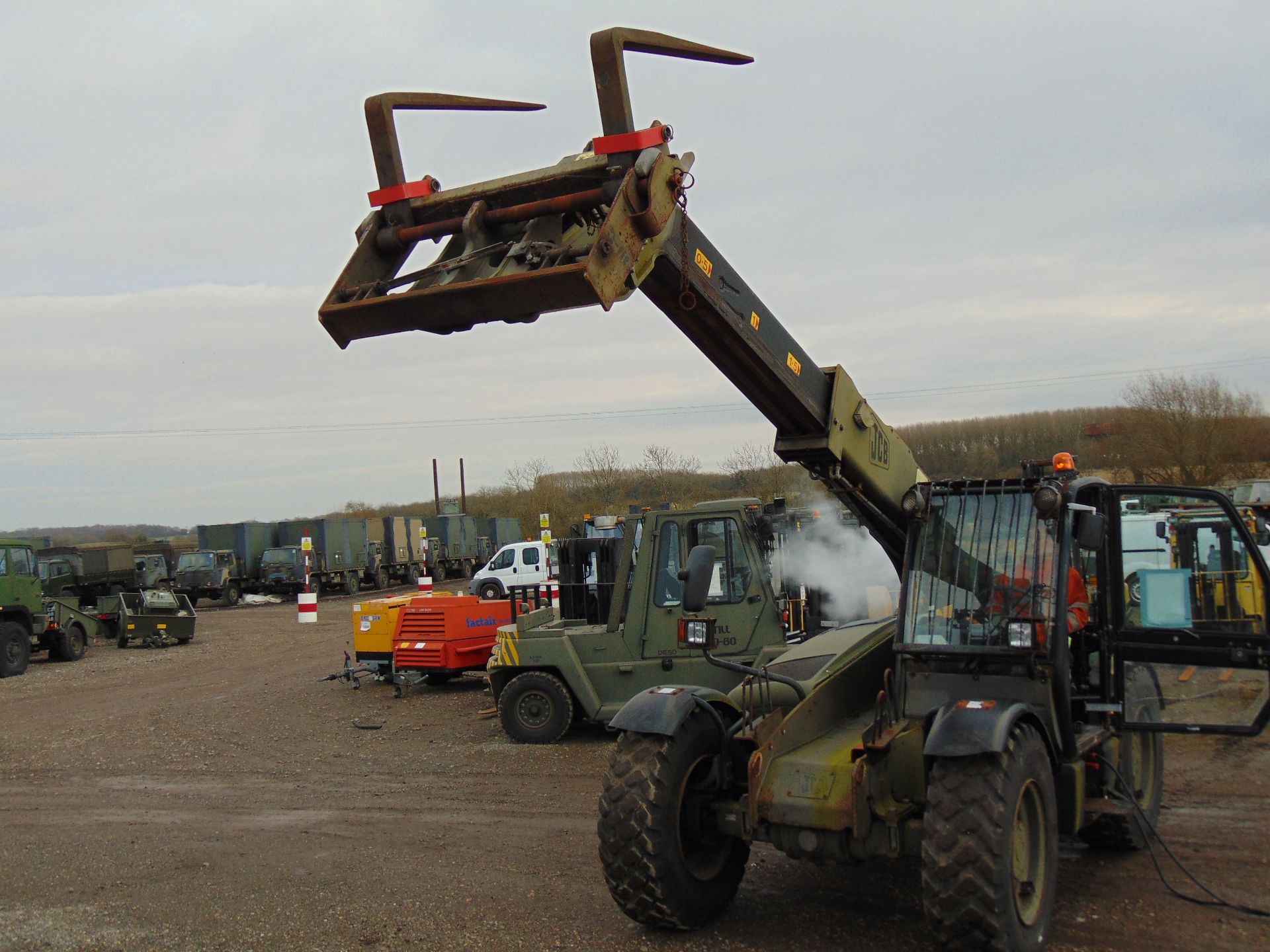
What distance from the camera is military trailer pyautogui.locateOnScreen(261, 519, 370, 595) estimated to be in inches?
1539

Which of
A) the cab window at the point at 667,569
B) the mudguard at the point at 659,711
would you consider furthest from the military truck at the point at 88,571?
the mudguard at the point at 659,711

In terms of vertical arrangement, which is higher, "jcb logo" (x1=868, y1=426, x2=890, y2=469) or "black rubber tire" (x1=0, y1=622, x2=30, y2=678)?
"jcb logo" (x1=868, y1=426, x2=890, y2=469)

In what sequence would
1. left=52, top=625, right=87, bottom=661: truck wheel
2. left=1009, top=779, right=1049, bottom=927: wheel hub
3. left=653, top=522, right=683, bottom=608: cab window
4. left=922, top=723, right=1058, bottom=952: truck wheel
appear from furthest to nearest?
left=52, top=625, right=87, bottom=661: truck wheel < left=653, top=522, right=683, bottom=608: cab window < left=1009, top=779, right=1049, bottom=927: wheel hub < left=922, top=723, right=1058, bottom=952: truck wheel

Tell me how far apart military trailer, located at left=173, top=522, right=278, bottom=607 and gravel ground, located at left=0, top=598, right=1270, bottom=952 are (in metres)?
25.8

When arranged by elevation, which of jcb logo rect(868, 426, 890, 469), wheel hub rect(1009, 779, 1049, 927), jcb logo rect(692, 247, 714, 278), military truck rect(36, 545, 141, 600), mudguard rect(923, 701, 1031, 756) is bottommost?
wheel hub rect(1009, 779, 1049, 927)

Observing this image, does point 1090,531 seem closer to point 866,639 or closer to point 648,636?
point 866,639

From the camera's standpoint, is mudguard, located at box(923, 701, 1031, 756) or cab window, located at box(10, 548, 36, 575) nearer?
mudguard, located at box(923, 701, 1031, 756)

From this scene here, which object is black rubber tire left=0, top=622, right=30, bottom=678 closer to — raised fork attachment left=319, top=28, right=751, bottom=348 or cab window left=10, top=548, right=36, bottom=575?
cab window left=10, top=548, right=36, bottom=575

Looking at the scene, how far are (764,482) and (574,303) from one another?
2688 centimetres

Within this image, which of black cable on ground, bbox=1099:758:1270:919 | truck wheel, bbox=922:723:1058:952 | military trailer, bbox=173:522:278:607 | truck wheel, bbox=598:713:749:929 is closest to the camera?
truck wheel, bbox=922:723:1058:952

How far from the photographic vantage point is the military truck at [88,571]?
88.8 ft

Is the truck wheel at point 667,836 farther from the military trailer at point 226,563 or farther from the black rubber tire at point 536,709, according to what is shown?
the military trailer at point 226,563

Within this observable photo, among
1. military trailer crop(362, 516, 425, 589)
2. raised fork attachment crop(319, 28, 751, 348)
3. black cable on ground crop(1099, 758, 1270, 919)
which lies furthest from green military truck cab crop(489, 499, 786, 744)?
military trailer crop(362, 516, 425, 589)

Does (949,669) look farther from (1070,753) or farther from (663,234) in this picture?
(663,234)
